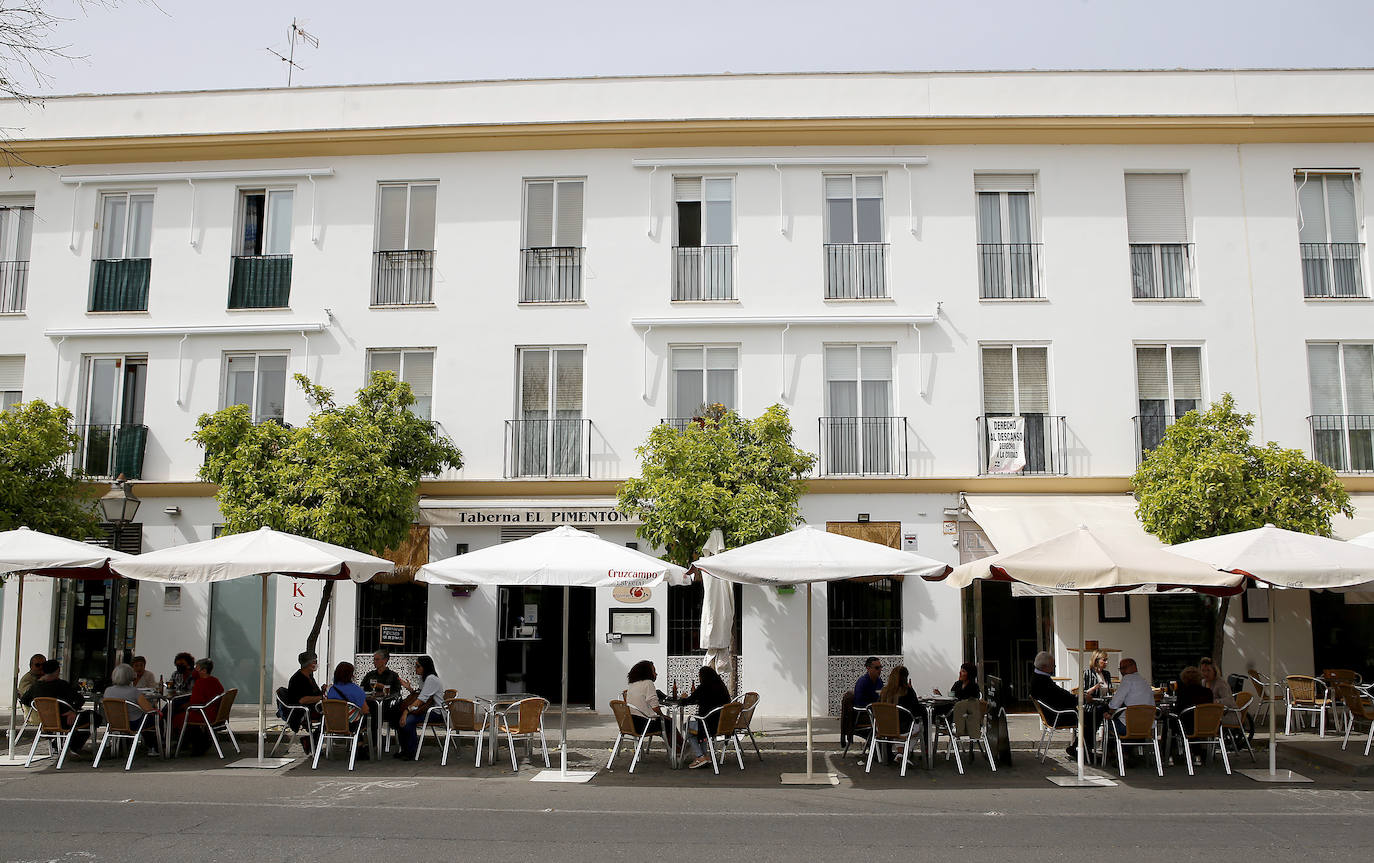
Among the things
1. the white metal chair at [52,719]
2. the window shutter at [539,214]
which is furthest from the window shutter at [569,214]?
the white metal chair at [52,719]

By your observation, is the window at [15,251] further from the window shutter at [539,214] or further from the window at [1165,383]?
the window at [1165,383]

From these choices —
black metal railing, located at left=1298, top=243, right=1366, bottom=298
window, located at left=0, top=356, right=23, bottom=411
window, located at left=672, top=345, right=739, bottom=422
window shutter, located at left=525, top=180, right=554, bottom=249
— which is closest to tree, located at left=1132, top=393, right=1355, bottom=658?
black metal railing, located at left=1298, top=243, right=1366, bottom=298

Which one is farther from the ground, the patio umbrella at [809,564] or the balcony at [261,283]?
the balcony at [261,283]

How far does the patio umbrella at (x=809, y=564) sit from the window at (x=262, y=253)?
1079 cm

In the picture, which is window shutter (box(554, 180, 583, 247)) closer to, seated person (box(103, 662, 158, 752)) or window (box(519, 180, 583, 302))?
window (box(519, 180, 583, 302))

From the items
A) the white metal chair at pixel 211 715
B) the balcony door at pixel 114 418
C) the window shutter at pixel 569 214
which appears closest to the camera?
the white metal chair at pixel 211 715

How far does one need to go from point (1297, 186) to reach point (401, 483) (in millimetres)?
15379

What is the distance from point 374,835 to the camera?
341 inches

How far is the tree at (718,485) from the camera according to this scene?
562 inches

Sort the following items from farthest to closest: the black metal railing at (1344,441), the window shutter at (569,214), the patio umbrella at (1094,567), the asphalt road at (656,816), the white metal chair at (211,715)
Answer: the window shutter at (569,214)
the black metal railing at (1344,441)
the white metal chair at (211,715)
the patio umbrella at (1094,567)
the asphalt road at (656,816)

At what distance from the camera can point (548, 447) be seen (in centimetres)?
1772

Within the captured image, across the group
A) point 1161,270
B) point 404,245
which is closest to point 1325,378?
point 1161,270

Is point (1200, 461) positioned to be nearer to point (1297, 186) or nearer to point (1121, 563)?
point (1121, 563)

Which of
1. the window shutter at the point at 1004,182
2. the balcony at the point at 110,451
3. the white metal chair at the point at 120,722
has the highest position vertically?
the window shutter at the point at 1004,182
